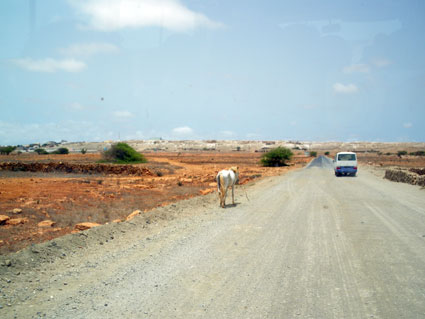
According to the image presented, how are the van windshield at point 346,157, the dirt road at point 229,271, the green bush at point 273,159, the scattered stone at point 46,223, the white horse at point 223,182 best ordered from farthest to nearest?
the green bush at point 273,159, the van windshield at point 346,157, the white horse at point 223,182, the scattered stone at point 46,223, the dirt road at point 229,271

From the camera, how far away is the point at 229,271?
6191mm

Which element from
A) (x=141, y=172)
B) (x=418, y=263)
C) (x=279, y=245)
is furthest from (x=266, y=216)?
(x=141, y=172)

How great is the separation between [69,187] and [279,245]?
16.1 meters

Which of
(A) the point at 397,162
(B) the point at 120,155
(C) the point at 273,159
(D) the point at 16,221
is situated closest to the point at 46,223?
(D) the point at 16,221

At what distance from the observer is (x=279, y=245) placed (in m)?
7.86

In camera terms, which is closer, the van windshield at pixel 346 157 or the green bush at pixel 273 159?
the van windshield at pixel 346 157

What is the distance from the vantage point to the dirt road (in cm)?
479

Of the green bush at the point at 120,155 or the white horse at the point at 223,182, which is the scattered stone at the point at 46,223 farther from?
the green bush at the point at 120,155

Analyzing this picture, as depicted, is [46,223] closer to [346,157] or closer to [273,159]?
[346,157]

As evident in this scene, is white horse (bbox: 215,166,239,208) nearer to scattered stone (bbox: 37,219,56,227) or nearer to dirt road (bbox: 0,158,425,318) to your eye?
dirt road (bbox: 0,158,425,318)

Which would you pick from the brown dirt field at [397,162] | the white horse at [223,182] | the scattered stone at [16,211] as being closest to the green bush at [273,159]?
the brown dirt field at [397,162]

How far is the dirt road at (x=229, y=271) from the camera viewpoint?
4785 millimetres

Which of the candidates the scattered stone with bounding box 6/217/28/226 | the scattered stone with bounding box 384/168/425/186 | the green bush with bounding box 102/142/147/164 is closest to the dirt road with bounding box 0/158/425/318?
the scattered stone with bounding box 6/217/28/226

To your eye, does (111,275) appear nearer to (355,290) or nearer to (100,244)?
(100,244)
